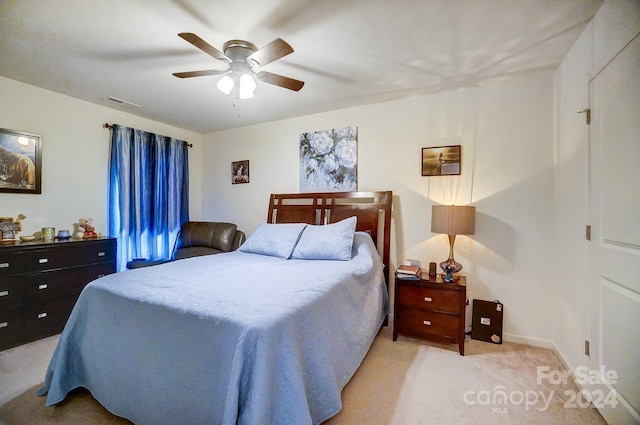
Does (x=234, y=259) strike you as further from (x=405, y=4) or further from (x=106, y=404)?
(x=405, y=4)

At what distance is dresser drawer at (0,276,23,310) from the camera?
230cm

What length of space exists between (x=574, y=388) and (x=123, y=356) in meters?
2.92

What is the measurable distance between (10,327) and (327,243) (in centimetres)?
288

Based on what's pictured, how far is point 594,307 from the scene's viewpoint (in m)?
1.71

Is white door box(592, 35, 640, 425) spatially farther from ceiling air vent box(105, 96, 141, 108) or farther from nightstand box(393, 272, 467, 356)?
ceiling air vent box(105, 96, 141, 108)

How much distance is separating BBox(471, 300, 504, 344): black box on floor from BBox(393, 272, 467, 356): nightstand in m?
0.35

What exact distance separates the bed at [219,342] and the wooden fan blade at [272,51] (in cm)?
148

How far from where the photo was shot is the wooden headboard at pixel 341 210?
9.70 feet

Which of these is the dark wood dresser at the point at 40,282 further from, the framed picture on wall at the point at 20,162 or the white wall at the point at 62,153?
the framed picture on wall at the point at 20,162

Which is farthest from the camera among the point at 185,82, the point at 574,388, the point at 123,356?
the point at 185,82

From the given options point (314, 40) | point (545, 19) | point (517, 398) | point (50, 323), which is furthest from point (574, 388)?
point (50, 323)

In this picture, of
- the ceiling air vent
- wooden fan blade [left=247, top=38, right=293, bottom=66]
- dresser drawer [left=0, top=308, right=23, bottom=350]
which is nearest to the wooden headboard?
wooden fan blade [left=247, top=38, right=293, bottom=66]

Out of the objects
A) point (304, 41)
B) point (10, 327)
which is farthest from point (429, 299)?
point (10, 327)

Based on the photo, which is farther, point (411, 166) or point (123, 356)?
point (411, 166)
